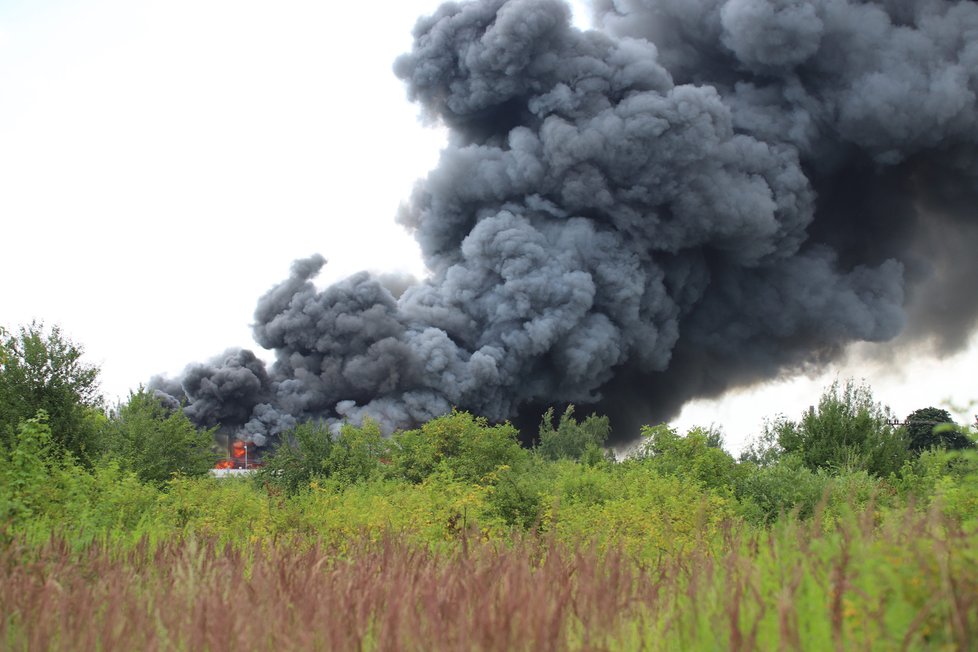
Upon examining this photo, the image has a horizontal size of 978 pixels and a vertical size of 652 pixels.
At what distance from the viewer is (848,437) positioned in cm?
2745

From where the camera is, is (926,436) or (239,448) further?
(239,448)

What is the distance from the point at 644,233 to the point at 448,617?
58.7 meters

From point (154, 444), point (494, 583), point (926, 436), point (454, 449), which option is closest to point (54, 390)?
point (154, 444)

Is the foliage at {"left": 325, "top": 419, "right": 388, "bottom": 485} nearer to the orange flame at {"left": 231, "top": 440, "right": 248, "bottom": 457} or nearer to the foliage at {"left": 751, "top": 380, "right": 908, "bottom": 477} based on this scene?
the foliage at {"left": 751, "top": 380, "right": 908, "bottom": 477}

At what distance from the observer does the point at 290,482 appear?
25188 millimetres

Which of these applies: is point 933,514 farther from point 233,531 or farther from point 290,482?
point 290,482

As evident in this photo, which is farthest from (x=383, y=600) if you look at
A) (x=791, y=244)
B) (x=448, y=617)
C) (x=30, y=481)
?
(x=791, y=244)

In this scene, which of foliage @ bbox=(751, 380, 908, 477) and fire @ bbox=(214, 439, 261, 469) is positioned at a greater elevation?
fire @ bbox=(214, 439, 261, 469)

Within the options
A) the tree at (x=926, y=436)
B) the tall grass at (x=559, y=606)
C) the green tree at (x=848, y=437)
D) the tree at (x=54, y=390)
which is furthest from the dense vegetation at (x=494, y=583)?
the tree at (x=926, y=436)

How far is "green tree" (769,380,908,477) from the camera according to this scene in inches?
1041

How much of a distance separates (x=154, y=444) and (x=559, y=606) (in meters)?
23.6

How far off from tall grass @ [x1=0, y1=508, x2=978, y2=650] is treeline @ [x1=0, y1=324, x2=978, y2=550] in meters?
0.84

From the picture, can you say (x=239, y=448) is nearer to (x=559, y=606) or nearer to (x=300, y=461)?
(x=300, y=461)

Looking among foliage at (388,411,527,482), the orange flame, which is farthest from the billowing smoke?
foliage at (388,411,527,482)
